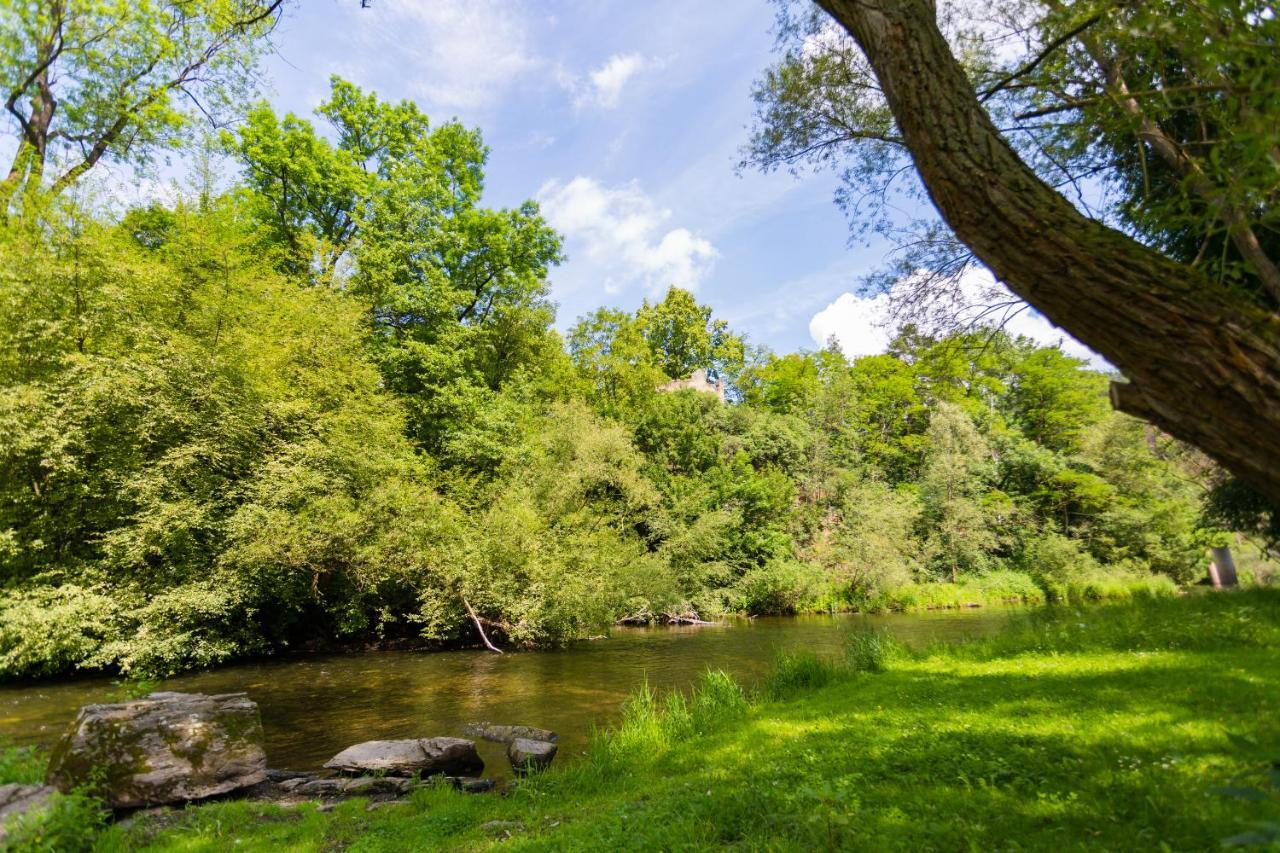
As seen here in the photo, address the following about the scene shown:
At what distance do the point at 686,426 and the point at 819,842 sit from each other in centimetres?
2496

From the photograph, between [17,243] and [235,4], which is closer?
[235,4]

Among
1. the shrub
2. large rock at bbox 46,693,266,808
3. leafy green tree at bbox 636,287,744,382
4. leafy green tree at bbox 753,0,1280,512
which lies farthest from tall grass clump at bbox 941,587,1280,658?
leafy green tree at bbox 636,287,744,382

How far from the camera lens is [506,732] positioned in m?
8.78

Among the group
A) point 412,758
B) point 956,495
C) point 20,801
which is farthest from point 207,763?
point 956,495

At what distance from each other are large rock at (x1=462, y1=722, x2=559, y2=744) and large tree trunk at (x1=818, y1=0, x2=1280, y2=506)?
7893 mm

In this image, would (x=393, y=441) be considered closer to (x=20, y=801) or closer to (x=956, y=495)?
(x=20, y=801)

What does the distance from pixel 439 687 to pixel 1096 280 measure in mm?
12532

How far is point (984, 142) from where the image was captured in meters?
2.74

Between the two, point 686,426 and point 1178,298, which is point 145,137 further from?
point 1178,298

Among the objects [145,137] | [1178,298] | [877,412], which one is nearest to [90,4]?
[145,137]

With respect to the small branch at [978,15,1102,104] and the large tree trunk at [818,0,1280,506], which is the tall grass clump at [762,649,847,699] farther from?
the small branch at [978,15,1102,104]

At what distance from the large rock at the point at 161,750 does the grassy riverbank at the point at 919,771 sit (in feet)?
2.18

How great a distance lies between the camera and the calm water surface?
9023mm

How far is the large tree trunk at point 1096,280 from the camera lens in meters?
2.00
